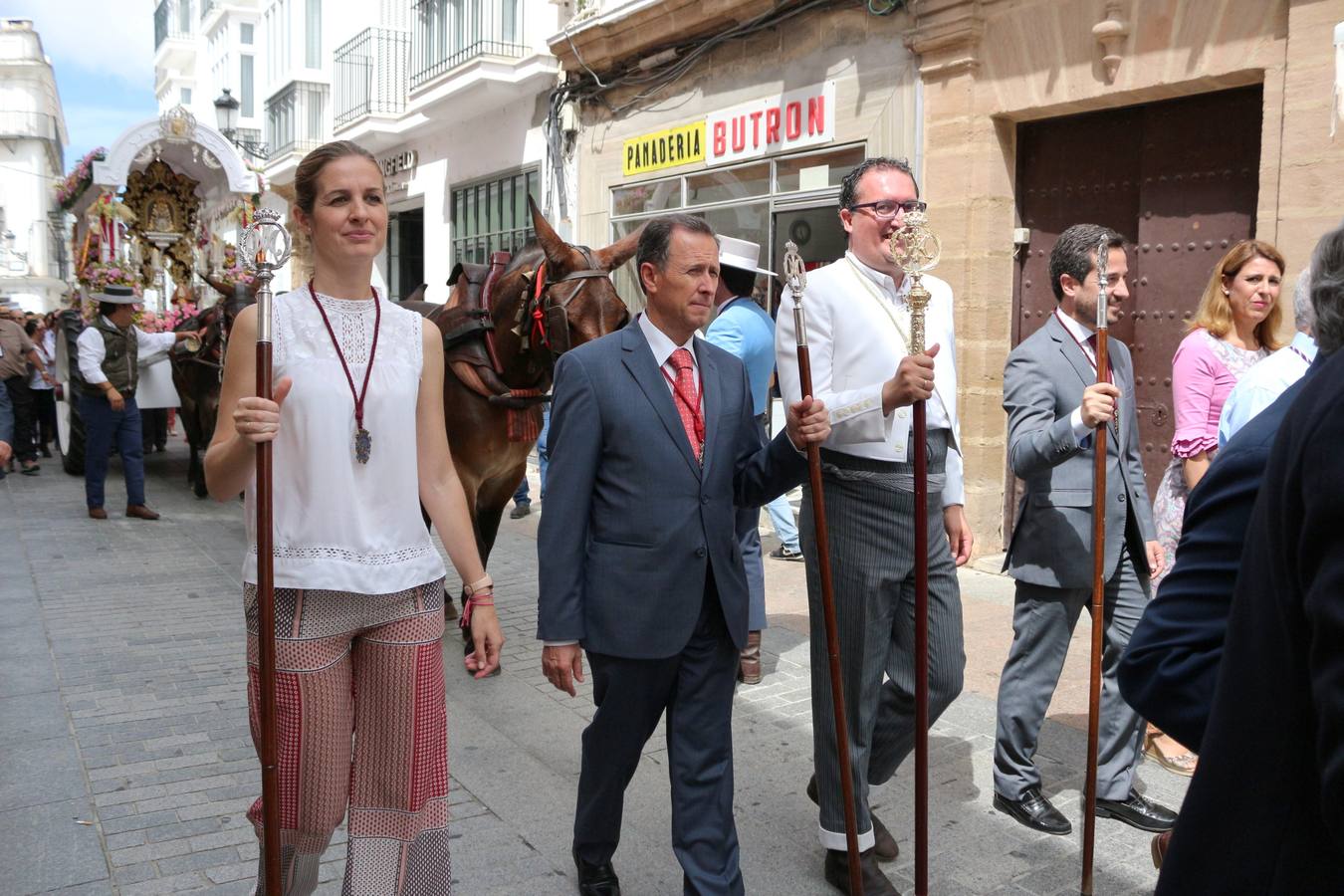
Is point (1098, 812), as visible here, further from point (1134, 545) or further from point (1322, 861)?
point (1322, 861)

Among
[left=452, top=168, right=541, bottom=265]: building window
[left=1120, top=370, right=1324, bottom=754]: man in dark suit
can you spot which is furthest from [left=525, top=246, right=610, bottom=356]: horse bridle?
[left=452, top=168, right=541, bottom=265]: building window

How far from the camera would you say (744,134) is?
10.7m

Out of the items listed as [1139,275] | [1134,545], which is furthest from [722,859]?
[1139,275]

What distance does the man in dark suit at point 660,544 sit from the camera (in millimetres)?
3057

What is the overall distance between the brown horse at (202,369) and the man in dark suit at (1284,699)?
32.9ft

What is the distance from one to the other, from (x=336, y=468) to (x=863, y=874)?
1959mm

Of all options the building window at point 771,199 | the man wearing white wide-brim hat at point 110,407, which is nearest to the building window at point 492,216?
the building window at point 771,199

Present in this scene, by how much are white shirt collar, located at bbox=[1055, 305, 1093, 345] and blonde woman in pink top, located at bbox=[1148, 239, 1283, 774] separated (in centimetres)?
65

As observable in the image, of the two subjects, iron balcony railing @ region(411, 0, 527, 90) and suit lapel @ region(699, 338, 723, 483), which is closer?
suit lapel @ region(699, 338, 723, 483)

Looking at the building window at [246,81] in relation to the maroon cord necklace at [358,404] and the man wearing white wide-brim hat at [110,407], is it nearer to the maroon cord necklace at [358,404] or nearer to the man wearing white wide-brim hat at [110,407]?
the man wearing white wide-brim hat at [110,407]

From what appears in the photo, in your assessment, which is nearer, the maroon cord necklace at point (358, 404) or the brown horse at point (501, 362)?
the maroon cord necklace at point (358, 404)

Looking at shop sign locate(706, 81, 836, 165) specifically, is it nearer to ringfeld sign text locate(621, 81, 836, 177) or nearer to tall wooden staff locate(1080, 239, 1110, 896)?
ringfeld sign text locate(621, 81, 836, 177)

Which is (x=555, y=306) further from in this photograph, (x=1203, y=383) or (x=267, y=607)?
(x=267, y=607)

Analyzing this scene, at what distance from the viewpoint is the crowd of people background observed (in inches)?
103
